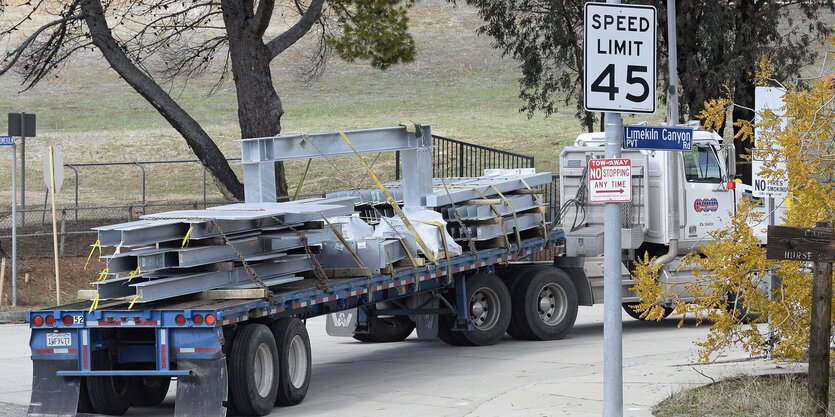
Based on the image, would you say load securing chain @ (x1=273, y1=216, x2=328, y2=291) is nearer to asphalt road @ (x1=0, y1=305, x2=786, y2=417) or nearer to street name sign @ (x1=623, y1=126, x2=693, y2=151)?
asphalt road @ (x1=0, y1=305, x2=786, y2=417)

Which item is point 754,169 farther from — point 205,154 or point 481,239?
point 205,154

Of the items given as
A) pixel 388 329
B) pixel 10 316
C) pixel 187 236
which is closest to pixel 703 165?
pixel 388 329

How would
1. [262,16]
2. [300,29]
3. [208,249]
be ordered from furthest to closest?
[300,29] < [262,16] < [208,249]

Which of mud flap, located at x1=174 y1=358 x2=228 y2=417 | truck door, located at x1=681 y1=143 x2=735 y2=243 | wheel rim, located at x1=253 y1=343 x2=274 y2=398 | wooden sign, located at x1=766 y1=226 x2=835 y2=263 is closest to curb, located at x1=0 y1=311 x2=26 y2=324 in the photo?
wheel rim, located at x1=253 y1=343 x2=274 y2=398

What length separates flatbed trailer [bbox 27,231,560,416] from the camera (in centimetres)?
1148

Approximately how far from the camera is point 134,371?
460 inches

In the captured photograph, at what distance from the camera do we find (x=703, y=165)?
60.4ft

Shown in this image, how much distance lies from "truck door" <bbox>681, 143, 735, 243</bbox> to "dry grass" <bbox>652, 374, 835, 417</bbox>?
253 inches

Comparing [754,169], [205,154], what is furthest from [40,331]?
[205,154]

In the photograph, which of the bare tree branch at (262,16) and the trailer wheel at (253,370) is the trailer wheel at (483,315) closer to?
the trailer wheel at (253,370)

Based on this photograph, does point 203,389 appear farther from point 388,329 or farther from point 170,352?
point 388,329

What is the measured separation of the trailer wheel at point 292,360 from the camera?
12.6 metres

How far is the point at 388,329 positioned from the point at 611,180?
29.0 ft

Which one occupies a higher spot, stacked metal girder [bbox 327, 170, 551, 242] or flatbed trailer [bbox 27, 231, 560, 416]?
stacked metal girder [bbox 327, 170, 551, 242]
